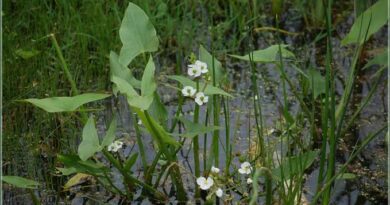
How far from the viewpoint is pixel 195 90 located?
5.52 feet

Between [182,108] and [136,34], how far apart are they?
589 mm

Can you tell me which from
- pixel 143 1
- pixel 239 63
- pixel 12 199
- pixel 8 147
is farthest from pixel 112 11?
pixel 12 199

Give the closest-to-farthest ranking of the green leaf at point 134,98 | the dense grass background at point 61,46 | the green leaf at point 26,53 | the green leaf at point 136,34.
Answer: the green leaf at point 134,98, the green leaf at point 136,34, the dense grass background at point 61,46, the green leaf at point 26,53

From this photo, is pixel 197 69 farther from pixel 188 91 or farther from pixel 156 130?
pixel 156 130

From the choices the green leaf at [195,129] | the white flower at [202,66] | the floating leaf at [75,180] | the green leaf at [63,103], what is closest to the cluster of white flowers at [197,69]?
the white flower at [202,66]

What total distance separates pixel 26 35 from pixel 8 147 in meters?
A: 0.55

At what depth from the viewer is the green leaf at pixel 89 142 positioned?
1628 mm

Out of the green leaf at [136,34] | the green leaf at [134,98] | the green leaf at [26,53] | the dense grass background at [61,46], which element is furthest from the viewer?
the green leaf at [26,53]

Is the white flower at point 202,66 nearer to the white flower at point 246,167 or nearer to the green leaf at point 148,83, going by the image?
the green leaf at point 148,83

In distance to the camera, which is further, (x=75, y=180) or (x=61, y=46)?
(x=61, y=46)

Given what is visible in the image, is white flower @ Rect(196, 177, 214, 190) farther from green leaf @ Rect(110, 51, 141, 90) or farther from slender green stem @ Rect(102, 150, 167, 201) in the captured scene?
green leaf @ Rect(110, 51, 141, 90)

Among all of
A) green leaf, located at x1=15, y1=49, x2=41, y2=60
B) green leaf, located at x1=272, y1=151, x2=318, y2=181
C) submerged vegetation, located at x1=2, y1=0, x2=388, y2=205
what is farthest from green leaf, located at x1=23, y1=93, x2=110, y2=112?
green leaf, located at x1=15, y1=49, x2=41, y2=60

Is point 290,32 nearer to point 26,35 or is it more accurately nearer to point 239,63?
point 239,63

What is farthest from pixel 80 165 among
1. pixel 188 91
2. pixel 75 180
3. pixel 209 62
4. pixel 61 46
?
pixel 61 46
